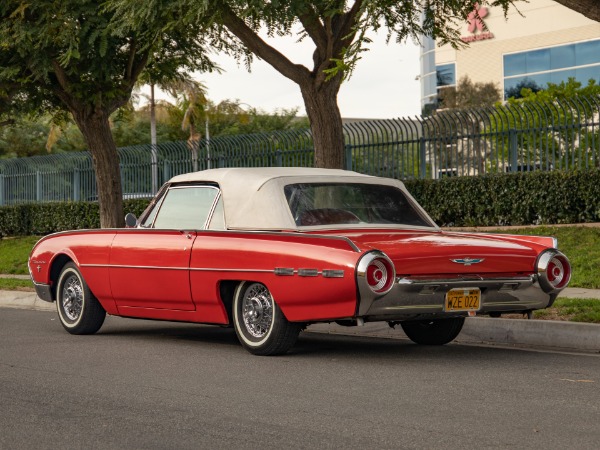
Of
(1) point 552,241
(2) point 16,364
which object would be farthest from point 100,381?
(1) point 552,241

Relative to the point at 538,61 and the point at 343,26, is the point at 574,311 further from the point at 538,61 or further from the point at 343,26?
the point at 538,61

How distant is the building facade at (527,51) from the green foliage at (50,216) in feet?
118

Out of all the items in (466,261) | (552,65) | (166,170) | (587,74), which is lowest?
(466,261)

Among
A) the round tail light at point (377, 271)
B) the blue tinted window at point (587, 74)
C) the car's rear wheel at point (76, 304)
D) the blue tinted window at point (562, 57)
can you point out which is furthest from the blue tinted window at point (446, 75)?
the round tail light at point (377, 271)

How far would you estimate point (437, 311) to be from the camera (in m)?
8.48

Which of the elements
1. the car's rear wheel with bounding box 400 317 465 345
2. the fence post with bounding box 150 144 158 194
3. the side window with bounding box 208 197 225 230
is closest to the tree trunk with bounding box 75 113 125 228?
the fence post with bounding box 150 144 158 194

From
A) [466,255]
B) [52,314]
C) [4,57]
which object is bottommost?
[52,314]

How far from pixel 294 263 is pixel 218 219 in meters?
1.41

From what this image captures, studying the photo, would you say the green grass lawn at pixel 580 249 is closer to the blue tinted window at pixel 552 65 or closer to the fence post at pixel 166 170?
the fence post at pixel 166 170

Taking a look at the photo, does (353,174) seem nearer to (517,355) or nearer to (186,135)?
(517,355)

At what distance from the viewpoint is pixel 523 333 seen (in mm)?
9945

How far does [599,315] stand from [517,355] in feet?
5.17

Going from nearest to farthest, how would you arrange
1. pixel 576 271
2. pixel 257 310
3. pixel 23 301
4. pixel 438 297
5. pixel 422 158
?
1. pixel 438 297
2. pixel 257 310
3. pixel 576 271
4. pixel 23 301
5. pixel 422 158

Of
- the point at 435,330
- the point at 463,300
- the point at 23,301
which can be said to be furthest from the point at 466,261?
the point at 23,301
